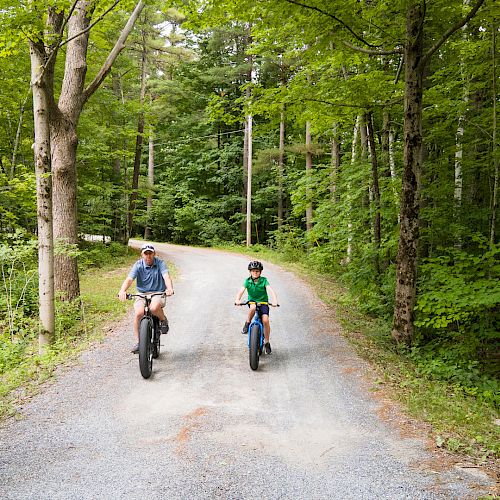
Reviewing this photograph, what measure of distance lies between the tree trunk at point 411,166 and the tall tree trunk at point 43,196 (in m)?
6.18

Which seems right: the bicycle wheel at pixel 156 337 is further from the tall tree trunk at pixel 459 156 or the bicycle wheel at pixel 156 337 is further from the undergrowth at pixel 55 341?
the tall tree trunk at pixel 459 156

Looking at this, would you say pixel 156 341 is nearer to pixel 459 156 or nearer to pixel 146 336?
pixel 146 336

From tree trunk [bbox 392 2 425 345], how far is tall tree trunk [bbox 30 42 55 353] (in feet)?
20.3

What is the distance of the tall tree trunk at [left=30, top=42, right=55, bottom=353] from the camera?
22.9 ft

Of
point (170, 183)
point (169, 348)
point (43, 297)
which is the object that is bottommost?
point (169, 348)

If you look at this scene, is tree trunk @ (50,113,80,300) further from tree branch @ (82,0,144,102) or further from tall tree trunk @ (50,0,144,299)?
tree branch @ (82,0,144,102)

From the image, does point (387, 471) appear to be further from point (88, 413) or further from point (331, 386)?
point (88, 413)

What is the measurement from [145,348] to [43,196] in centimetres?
347

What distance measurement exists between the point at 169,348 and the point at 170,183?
1107 inches

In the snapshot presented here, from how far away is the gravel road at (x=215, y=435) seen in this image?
3.39m

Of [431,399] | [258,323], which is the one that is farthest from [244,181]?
[431,399]

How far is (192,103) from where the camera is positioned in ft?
99.9

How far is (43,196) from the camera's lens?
23.7ft

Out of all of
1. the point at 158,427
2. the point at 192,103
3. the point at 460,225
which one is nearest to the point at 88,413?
the point at 158,427
